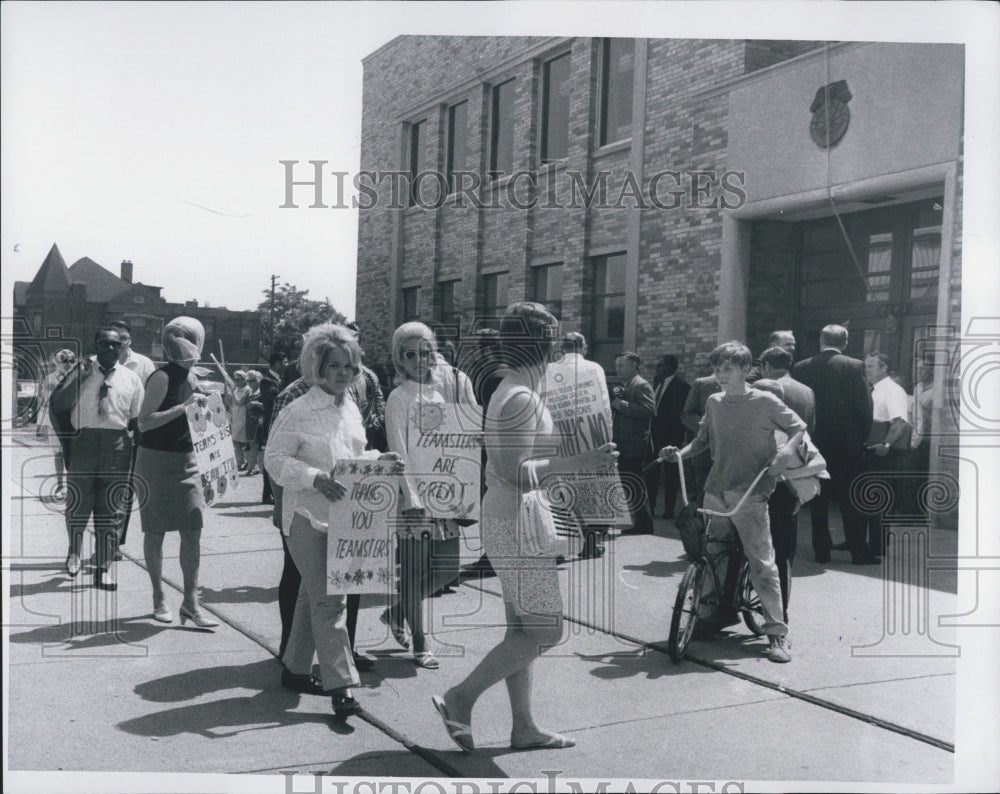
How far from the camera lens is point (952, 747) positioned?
4.14 m

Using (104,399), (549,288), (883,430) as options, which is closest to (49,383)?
(104,399)

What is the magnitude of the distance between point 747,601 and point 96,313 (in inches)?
150

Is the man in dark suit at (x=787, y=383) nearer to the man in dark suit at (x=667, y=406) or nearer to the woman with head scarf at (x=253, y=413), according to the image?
the man in dark suit at (x=667, y=406)

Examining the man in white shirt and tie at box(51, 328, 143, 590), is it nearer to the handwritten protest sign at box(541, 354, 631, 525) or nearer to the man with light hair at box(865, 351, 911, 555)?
the handwritten protest sign at box(541, 354, 631, 525)

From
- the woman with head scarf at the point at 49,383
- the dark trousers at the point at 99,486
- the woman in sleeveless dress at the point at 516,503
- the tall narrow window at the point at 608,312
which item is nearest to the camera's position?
the woman in sleeveless dress at the point at 516,503

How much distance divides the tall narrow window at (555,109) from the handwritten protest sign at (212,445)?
2.24 meters

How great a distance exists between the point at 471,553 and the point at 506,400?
11.3ft

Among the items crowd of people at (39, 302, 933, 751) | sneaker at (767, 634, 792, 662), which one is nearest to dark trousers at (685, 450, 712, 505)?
crowd of people at (39, 302, 933, 751)

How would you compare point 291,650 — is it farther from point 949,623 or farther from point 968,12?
point 968,12

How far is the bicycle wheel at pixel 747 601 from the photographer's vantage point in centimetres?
546

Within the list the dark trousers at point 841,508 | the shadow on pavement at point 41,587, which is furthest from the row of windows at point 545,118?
the shadow on pavement at point 41,587

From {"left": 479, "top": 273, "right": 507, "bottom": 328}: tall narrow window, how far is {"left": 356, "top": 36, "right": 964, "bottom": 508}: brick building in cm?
2

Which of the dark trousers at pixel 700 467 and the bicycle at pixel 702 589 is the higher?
the dark trousers at pixel 700 467

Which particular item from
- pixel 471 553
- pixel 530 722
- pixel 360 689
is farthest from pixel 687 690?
pixel 471 553
